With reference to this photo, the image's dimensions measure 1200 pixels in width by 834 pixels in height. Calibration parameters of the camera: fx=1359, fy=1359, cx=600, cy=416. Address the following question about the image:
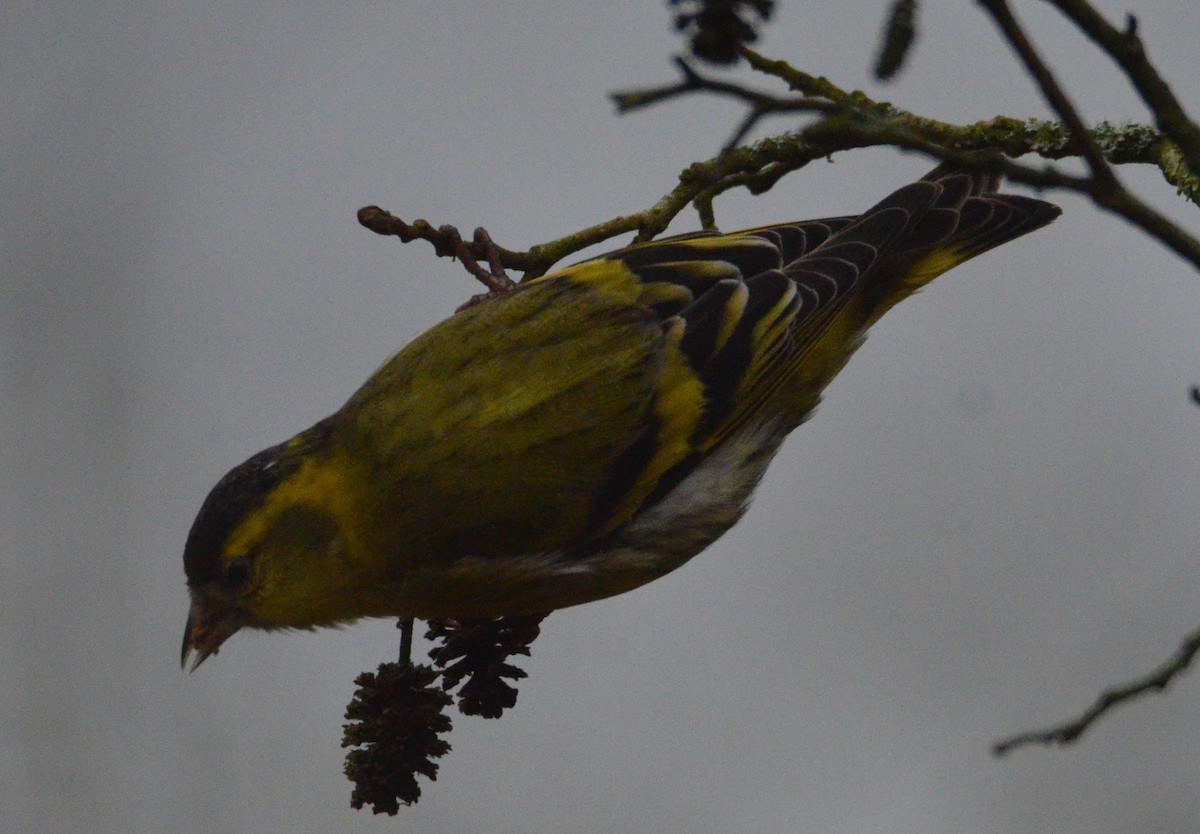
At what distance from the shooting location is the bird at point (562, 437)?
8.91ft

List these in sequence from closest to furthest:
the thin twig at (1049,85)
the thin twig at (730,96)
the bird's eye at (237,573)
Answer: the thin twig at (1049,85) → the thin twig at (730,96) → the bird's eye at (237,573)

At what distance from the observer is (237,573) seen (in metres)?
2.69

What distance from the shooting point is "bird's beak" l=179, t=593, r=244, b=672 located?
8.97 feet

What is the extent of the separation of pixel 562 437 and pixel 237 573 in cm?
70

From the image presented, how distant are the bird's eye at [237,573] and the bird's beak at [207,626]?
70 mm

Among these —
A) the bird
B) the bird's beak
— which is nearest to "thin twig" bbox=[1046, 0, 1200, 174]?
the bird

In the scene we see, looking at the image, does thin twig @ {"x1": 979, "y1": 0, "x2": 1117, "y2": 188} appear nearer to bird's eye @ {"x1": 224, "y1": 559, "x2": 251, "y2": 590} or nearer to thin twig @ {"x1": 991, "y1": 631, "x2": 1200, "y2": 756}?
thin twig @ {"x1": 991, "y1": 631, "x2": 1200, "y2": 756}

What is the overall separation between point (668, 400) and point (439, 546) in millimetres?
573

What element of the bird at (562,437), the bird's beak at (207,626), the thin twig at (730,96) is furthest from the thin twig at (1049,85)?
the bird's beak at (207,626)

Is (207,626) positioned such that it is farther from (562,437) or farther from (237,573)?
(562,437)

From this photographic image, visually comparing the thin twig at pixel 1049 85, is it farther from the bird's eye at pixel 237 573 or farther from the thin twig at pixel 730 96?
the bird's eye at pixel 237 573

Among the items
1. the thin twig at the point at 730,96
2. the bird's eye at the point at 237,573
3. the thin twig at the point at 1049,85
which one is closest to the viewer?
the thin twig at the point at 1049,85

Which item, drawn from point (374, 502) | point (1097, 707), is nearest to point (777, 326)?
point (374, 502)

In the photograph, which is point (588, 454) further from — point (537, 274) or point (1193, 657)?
point (1193, 657)
